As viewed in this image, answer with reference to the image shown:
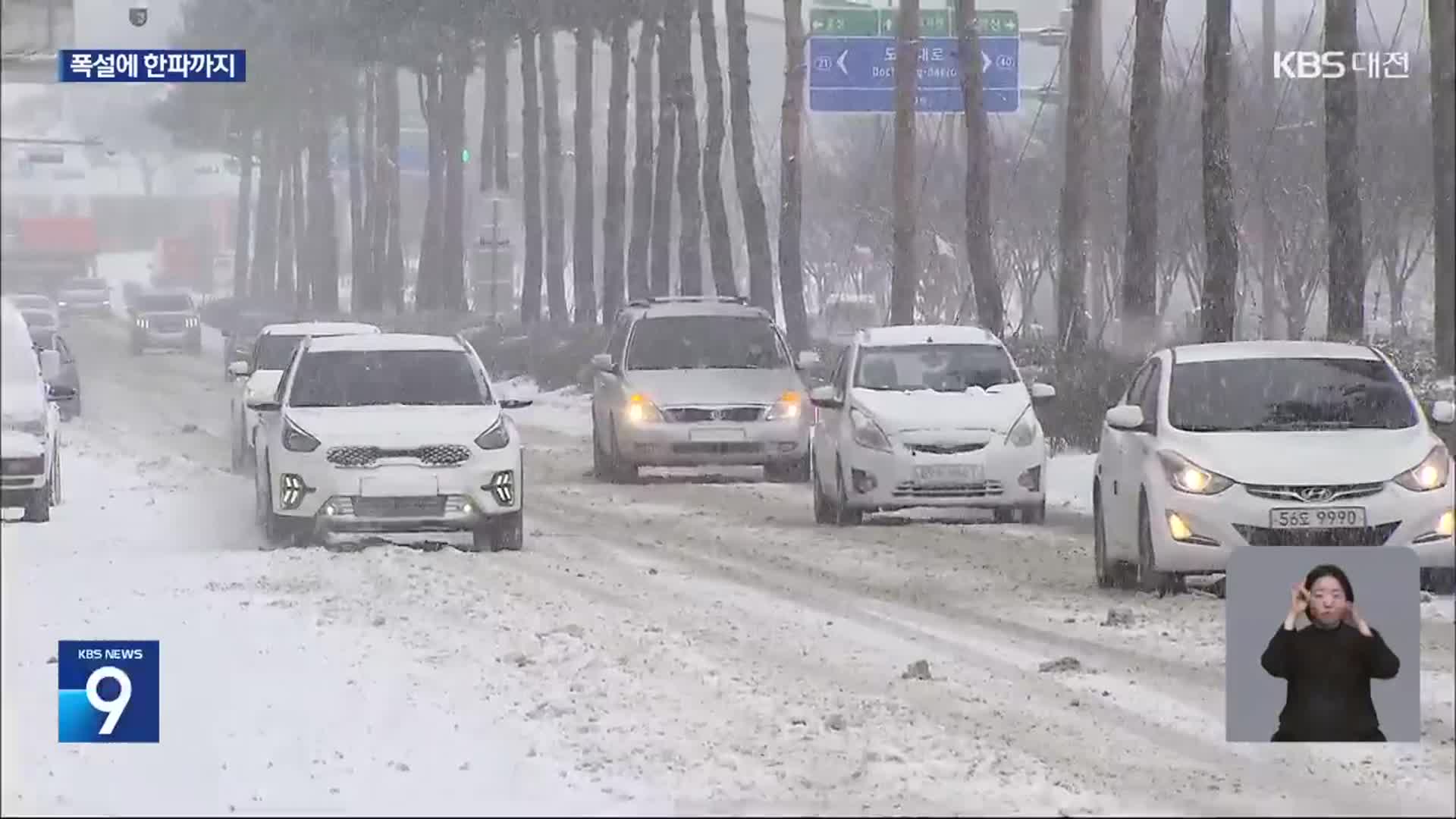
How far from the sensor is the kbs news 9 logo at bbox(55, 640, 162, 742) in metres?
9.42

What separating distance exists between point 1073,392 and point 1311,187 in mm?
23944

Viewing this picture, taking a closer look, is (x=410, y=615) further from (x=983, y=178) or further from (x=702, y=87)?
(x=702, y=87)

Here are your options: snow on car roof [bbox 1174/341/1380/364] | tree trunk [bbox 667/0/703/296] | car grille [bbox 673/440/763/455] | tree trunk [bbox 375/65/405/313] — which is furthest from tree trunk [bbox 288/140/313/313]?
tree trunk [bbox 667/0/703/296]

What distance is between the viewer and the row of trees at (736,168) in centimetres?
1828

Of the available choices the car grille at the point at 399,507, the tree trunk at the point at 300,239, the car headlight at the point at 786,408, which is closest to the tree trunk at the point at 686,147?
the car headlight at the point at 786,408

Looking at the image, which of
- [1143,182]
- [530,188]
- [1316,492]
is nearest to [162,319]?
[1316,492]

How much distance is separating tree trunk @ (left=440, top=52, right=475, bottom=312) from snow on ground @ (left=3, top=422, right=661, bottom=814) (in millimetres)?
6394

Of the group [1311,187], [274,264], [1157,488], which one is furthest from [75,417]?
[1311,187]

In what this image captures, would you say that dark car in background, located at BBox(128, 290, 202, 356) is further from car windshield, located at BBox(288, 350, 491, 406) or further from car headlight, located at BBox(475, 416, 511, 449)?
car headlight, located at BBox(475, 416, 511, 449)

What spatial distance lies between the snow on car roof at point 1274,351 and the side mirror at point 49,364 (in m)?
4.71

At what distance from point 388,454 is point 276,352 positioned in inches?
177

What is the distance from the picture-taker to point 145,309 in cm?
1767

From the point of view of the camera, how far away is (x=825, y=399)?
780 inches

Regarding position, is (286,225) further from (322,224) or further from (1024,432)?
(1024,432)
